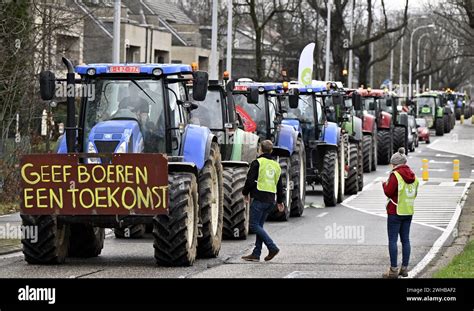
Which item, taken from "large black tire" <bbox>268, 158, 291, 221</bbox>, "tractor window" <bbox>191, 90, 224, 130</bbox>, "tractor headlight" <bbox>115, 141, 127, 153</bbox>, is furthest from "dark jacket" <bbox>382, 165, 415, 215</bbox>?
"large black tire" <bbox>268, 158, 291, 221</bbox>

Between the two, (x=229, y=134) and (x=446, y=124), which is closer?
(x=229, y=134)

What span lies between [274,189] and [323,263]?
1.29 metres

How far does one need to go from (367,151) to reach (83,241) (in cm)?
2577

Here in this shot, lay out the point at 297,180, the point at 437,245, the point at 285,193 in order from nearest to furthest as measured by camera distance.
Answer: the point at 437,245 → the point at 285,193 → the point at 297,180

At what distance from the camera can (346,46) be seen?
6681 cm

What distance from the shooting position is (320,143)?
102 feet

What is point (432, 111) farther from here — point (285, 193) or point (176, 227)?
point (176, 227)

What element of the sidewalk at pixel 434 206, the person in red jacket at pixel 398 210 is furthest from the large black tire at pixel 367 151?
the person in red jacket at pixel 398 210

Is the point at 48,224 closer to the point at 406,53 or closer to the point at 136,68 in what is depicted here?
the point at 136,68

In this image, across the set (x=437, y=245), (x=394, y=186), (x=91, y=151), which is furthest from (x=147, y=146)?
(x=437, y=245)

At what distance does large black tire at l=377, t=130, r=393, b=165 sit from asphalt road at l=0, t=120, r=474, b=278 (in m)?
19.5

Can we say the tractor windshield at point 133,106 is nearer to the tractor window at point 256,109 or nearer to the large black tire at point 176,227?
the large black tire at point 176,227

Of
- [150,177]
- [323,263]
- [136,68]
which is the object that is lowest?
[323,263]
